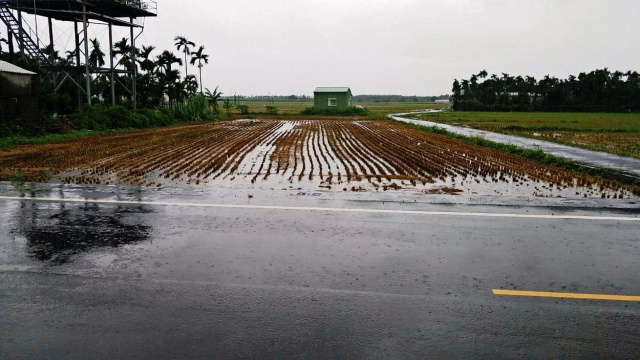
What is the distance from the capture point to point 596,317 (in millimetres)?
4156

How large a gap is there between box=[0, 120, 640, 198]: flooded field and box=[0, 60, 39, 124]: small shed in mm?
3909

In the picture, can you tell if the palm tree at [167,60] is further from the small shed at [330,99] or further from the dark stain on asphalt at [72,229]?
the dark stain on asphalt at [72,229]

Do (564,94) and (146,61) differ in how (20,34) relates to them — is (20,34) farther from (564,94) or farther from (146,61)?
(564,94)

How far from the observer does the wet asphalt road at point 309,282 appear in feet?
12.1

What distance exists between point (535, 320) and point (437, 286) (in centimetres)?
103

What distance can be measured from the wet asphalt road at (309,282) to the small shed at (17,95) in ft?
57.5

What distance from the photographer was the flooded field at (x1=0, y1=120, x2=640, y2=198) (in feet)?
37.7

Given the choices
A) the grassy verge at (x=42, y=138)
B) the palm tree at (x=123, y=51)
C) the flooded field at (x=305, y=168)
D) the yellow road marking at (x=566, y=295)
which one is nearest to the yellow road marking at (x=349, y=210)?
the flooded field at (x=305, y=168)

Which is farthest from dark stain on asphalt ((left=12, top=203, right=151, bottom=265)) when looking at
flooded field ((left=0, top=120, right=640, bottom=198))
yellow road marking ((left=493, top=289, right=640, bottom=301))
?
yellow road marking ((left=493, top=289, right=640, bottom=301))

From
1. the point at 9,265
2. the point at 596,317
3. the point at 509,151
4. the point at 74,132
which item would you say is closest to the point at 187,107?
the point at 74,132

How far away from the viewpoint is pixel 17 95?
22922 mm

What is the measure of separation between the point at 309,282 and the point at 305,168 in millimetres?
9936

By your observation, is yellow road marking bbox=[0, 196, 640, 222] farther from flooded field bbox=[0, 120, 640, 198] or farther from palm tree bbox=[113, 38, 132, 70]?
palm tree bbox=[113, 38, 132, 70]

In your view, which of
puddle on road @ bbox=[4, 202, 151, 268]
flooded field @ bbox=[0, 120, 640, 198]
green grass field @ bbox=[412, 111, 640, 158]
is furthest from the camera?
green grass field @ bbox=[412, 111, 640, 158]
